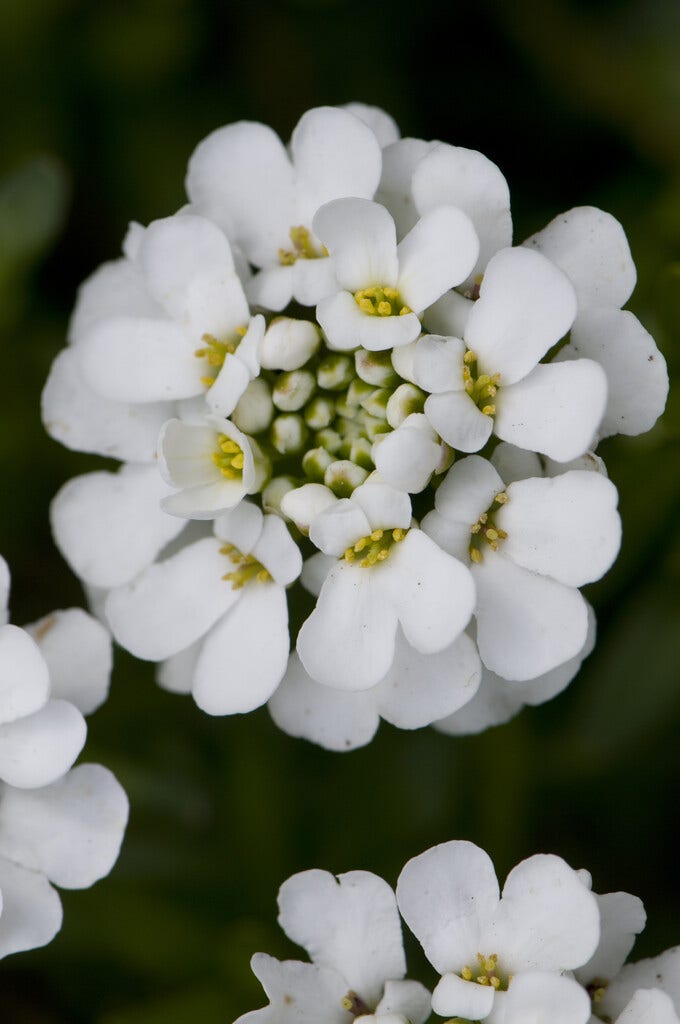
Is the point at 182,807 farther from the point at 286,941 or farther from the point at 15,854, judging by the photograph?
the point at 15,854

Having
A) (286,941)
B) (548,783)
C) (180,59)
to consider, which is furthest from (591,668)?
(180,59)

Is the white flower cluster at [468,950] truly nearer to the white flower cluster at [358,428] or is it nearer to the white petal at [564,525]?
the white flower cluster at [358,428]

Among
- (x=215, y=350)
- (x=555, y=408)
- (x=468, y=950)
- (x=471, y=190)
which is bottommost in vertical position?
(x=468, y=950)

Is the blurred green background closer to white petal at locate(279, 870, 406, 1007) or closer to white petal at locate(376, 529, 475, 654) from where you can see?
white petal at locate(279, 870, 406, 1007)

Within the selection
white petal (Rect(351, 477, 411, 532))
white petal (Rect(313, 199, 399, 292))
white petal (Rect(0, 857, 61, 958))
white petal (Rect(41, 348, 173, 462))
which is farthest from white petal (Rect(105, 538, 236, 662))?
white petal (Rect(313, 199, 399, 292))

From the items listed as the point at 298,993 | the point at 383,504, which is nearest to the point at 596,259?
the point at 383,504

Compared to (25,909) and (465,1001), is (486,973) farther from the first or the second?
(25,909)
